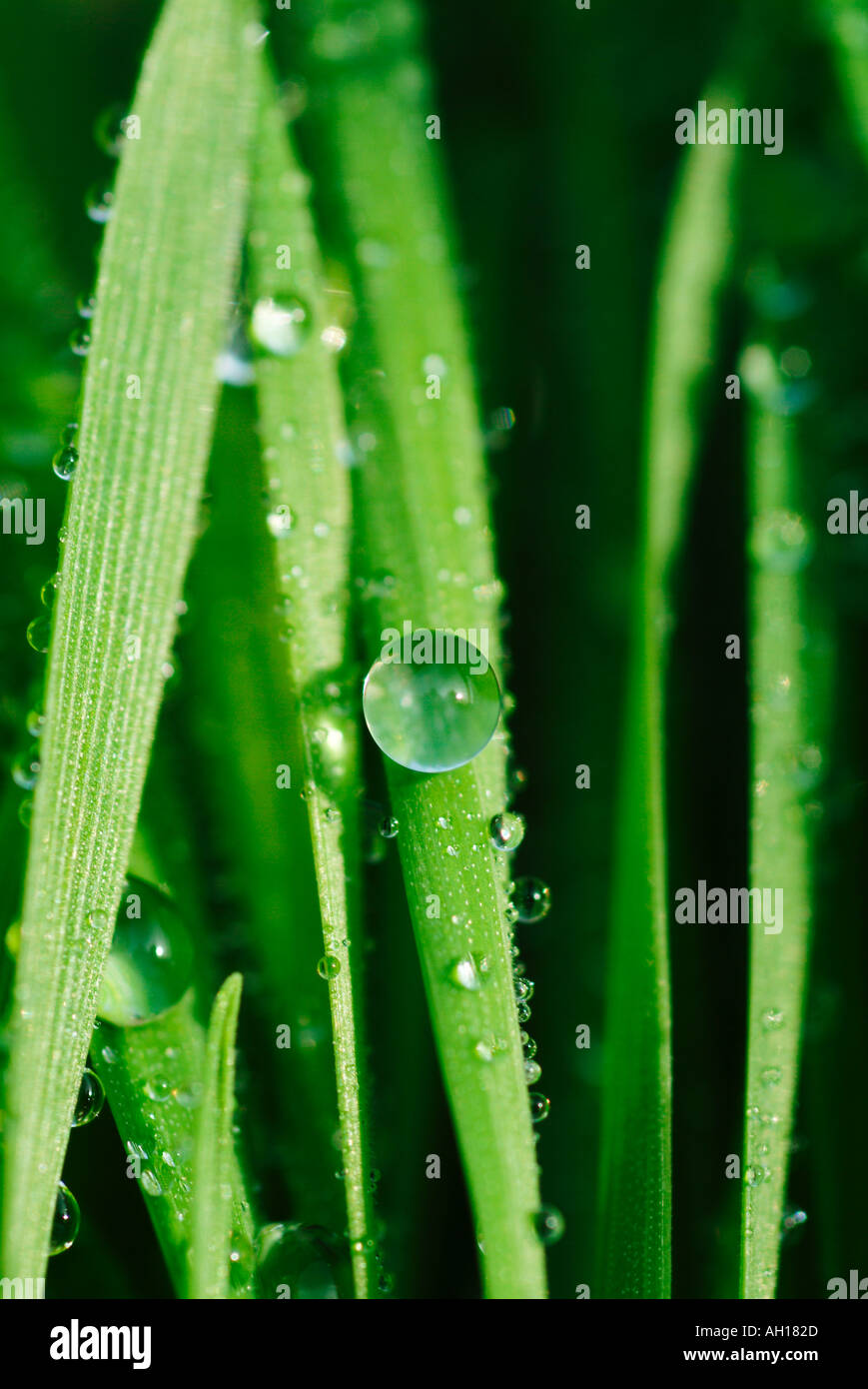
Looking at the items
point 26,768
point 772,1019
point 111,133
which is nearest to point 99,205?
point 111,133

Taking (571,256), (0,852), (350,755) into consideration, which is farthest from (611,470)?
(0,852)

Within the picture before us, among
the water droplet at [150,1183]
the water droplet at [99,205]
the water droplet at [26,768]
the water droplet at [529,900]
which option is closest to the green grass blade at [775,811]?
the water droplet at [529,900]

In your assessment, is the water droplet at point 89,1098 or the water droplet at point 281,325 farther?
the water droplet at point 281,325

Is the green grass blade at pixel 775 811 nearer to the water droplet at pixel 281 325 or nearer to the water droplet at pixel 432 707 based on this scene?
the water droplet at pixel 432 707

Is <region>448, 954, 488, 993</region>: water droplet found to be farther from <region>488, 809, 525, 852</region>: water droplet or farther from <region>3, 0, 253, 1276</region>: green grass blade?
<region>3, 0, 253, 1276</region>: green grass blade

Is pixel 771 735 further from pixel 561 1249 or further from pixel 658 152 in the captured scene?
pixel 658 152

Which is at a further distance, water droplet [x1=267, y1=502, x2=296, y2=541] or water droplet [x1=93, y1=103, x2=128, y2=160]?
water droplet [x1=93, y1=103, x2=128, y2=160]

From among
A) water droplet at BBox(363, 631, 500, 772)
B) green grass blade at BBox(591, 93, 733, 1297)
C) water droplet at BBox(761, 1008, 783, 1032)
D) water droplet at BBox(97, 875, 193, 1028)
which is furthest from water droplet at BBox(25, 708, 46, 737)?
water droplet at BBox(761, 1008, 783, 1032)
